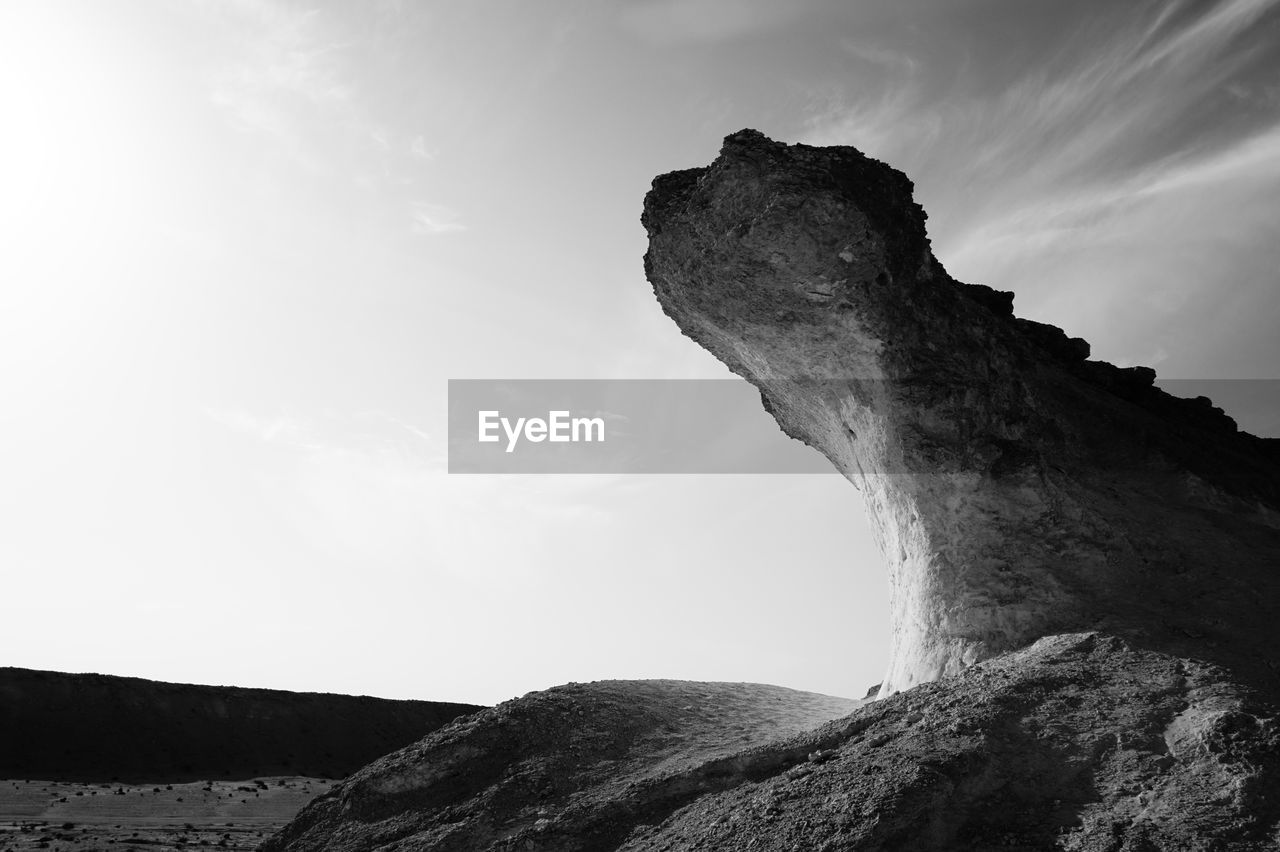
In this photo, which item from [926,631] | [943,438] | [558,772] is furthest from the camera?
[943,438]

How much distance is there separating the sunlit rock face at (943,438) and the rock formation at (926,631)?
4 centimetres

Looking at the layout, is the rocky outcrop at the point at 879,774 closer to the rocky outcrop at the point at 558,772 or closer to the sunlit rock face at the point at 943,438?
the rocky outcrop at the point at 558,772

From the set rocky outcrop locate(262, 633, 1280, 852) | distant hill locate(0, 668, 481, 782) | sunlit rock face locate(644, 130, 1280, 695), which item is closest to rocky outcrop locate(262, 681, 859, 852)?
rocky outcrop locate(262, 633, 1280, 852)

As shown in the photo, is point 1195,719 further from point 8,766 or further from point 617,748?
point 8,766

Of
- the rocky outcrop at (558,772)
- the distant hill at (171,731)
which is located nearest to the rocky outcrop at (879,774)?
the rocky outcrop at (558,772)

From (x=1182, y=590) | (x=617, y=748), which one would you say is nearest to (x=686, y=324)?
(x=617, y=748)

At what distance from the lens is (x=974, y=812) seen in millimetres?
6164

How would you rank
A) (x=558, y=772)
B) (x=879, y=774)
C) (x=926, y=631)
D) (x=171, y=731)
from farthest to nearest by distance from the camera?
A: (x=171, y=731)
(x=926, y=631)
(x=558, y=772)
(x=879, y=774)

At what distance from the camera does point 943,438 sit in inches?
413

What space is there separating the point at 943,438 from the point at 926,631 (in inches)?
94.0

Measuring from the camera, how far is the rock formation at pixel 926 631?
250 inches

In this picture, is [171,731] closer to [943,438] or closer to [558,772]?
[558,772]

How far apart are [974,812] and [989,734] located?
0.92 m

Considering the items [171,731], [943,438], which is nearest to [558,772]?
[943,438]
